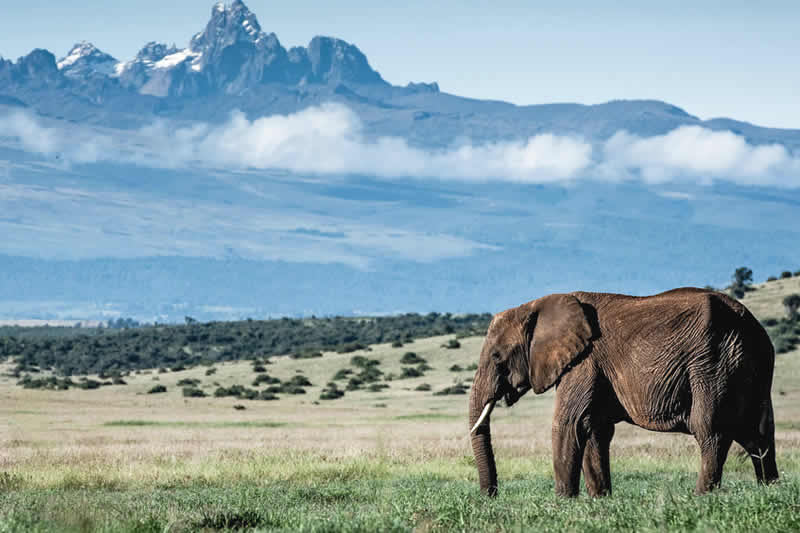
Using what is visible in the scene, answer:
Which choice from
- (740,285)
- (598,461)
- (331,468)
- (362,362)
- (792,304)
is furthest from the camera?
(740,285)

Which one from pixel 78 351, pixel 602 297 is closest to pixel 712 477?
pixel 602 297

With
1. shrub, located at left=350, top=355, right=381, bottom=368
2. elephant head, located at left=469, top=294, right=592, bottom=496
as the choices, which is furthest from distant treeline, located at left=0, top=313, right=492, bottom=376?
elephant head, located at left=469, top=294, right=592, bottom=496

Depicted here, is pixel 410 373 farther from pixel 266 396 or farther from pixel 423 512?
pixel 423 512

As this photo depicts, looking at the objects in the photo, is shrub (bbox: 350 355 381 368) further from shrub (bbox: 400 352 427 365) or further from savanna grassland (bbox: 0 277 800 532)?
savanna grassland (bbox: 0 277 800 532)

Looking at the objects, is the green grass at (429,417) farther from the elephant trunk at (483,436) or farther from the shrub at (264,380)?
the elephant trunk at (483,436)

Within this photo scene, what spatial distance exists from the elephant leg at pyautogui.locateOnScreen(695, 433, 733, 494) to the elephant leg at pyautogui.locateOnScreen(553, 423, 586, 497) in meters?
1.61

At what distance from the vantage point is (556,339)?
57.4 ft

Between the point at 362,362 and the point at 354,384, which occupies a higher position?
the point at 354,384

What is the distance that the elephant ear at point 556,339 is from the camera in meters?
17.3

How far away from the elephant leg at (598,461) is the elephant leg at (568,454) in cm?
28

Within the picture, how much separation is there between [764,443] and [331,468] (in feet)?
35.7

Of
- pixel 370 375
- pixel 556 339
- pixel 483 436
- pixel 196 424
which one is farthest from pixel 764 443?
pixel 370 375

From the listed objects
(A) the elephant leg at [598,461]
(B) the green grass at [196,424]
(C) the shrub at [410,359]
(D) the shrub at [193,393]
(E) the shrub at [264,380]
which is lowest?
(E) the shrub at [264,380]

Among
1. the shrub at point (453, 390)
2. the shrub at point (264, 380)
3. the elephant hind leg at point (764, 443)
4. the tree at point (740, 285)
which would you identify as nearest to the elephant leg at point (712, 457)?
the elephant hind leg at point (764, 443)
